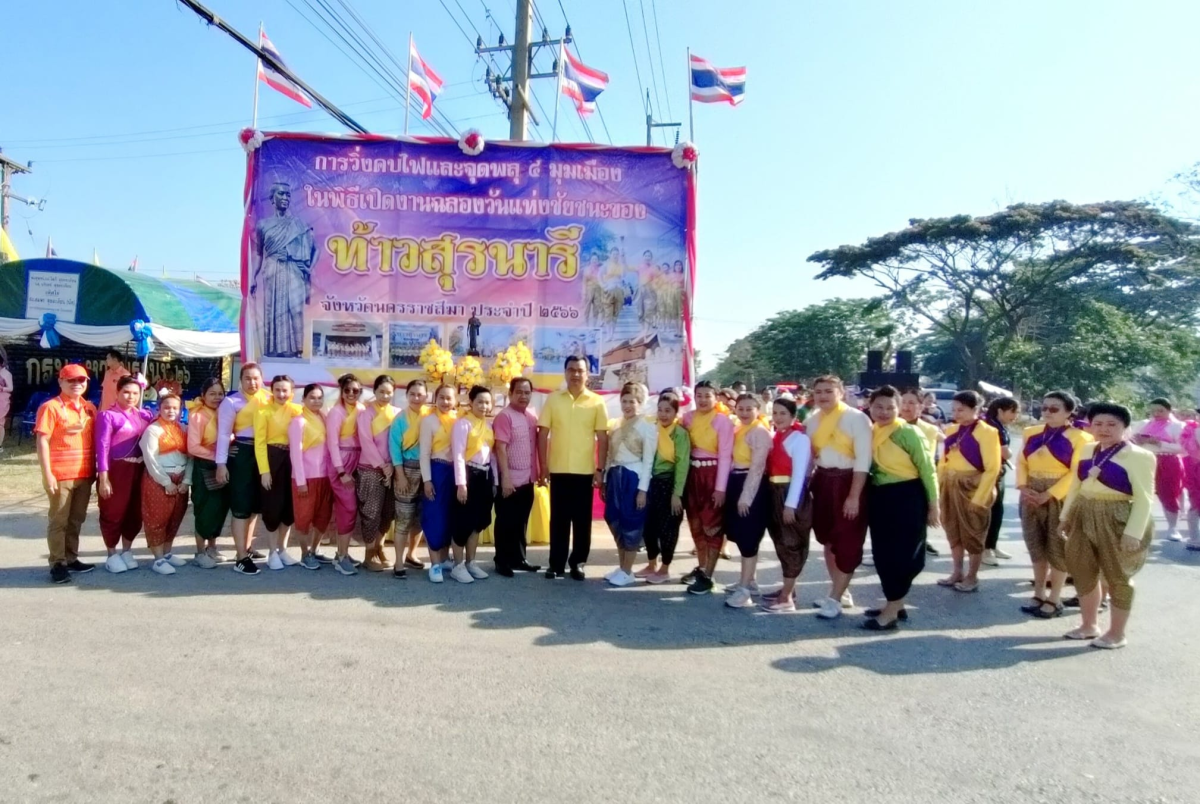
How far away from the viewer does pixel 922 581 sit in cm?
606

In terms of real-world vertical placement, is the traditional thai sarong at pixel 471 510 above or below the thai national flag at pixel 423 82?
below

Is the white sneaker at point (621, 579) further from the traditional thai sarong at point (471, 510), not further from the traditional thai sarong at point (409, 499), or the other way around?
the traditional thai sarong at point (409, 499)

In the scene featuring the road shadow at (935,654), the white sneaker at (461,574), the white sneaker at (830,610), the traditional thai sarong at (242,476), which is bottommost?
the road shadow at (935,654)

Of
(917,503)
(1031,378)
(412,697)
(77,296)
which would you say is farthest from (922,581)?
(1031,378)

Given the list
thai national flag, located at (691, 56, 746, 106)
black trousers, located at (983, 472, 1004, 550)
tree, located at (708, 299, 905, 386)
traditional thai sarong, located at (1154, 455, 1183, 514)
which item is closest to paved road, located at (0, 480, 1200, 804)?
black trousers, located at (983, 472, 1004, 550)

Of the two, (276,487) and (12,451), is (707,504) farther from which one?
(12,451)

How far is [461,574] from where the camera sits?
18.1ft

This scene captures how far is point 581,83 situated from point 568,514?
7.30m

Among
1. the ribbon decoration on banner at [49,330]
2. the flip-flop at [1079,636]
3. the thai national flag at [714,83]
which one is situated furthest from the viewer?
the ribbon decoration on banner at [49,330]

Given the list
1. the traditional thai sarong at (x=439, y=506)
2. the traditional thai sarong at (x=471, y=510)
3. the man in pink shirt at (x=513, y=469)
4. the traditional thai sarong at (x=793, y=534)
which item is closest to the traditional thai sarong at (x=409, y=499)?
the traditional thai sarong at (x=439, y=506)

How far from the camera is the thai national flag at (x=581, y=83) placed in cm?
1062

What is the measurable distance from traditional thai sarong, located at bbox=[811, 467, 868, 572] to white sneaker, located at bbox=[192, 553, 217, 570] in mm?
4409

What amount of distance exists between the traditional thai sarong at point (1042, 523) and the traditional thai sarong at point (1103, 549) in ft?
1.74

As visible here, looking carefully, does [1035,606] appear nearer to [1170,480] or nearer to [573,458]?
[573,458]
